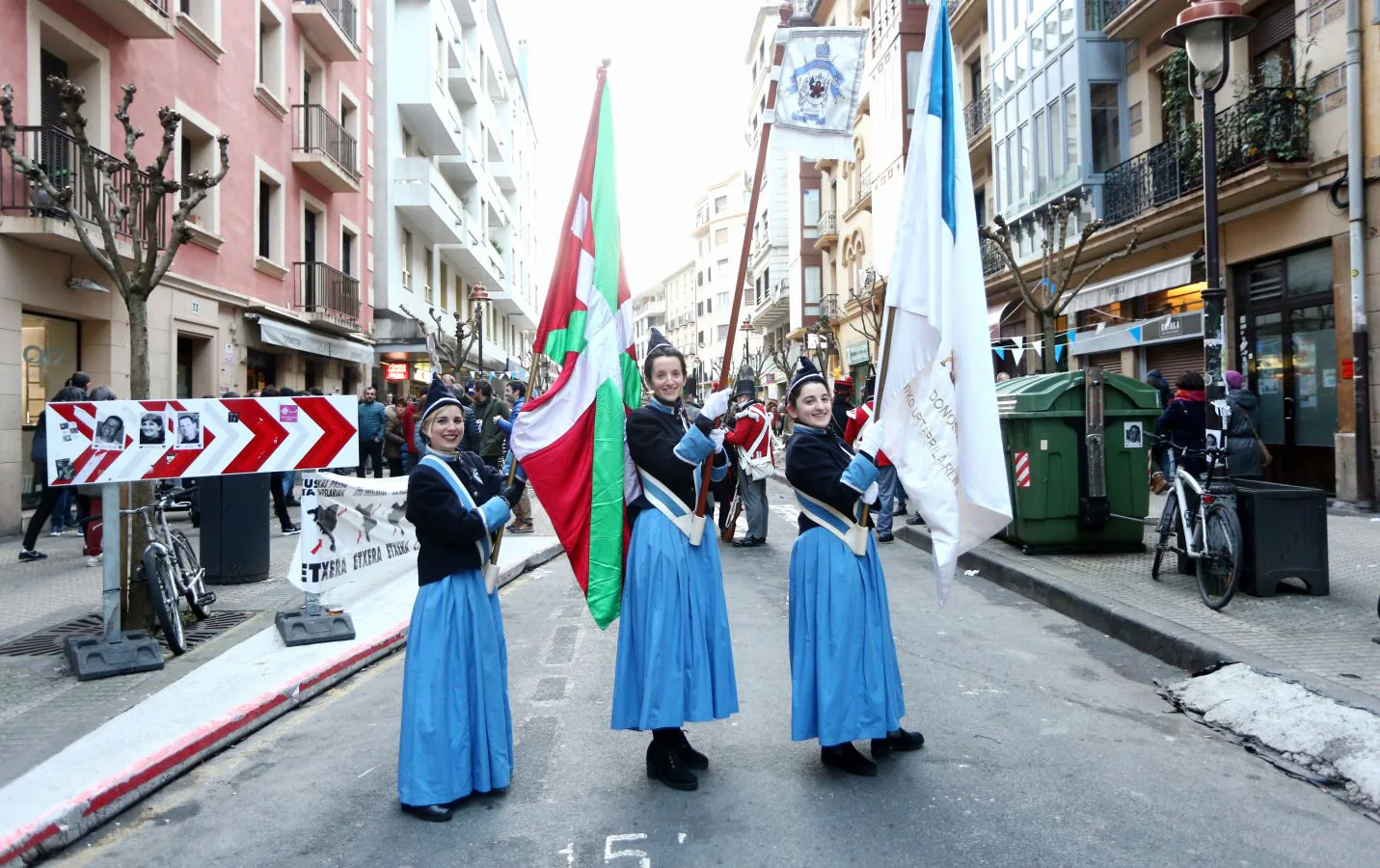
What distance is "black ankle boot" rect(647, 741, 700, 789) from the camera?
4.04 m

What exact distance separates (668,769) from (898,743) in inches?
42.6

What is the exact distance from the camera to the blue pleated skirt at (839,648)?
4062 millimetres

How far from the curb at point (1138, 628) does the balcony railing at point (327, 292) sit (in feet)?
52.1

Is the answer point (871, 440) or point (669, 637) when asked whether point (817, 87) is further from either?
point (669, 637)

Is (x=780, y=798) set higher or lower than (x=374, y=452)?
lower

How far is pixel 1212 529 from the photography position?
724 cm

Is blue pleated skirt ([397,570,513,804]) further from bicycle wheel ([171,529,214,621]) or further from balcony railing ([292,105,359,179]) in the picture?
balcony railing ([292,105,359,179])

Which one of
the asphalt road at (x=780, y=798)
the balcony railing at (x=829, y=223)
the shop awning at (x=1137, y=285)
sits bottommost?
the asphalt road at (x=780, y=798)

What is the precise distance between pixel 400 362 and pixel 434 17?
33.8ft

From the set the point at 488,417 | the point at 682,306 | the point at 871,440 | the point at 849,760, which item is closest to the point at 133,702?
the point at 849,760

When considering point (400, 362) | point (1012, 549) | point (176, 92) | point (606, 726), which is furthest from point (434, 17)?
point (606, 726)

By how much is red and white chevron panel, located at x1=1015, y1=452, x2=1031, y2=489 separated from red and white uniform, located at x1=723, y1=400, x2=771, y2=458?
2.41m

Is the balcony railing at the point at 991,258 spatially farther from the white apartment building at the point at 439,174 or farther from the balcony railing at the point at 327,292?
the balcony railing at the point at 327,292

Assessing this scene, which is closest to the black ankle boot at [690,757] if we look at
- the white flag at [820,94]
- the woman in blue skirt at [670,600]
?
the woman in blue skirt at [670,600]
